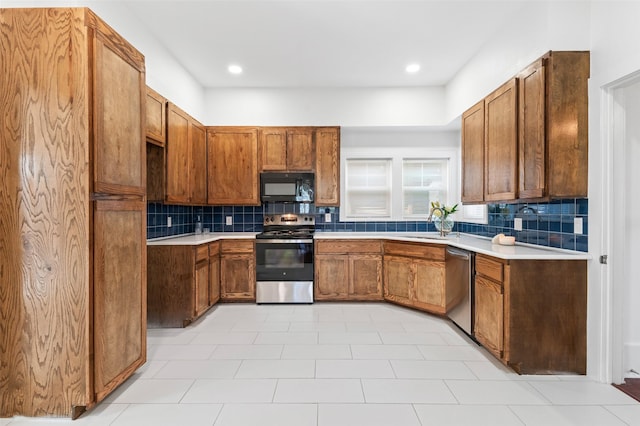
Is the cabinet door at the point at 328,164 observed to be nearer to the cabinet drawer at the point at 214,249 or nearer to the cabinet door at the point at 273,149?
the cabinet door at the point at 273,149

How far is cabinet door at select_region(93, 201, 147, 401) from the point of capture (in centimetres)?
194

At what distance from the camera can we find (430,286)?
3746 millimetres

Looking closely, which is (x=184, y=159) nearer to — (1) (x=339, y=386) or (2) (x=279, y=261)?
(2) (x=279, y=261)

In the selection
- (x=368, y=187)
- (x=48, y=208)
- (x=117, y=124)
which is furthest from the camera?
(x=368, y=187)

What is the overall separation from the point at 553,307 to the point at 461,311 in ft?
2.99

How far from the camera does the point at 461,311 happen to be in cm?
322

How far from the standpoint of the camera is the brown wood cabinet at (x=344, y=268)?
4293 mm

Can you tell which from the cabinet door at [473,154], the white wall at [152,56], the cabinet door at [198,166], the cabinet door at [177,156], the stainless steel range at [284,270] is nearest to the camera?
the white wall at [152,56]

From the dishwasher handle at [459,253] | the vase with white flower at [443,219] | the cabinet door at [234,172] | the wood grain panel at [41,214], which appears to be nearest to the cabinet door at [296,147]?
the cabinet door at [234,172]

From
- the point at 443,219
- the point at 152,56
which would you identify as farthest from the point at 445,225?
the point at 152,56

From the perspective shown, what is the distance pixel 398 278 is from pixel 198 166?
283 centimetres

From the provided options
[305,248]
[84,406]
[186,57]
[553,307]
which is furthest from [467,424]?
[186,57]

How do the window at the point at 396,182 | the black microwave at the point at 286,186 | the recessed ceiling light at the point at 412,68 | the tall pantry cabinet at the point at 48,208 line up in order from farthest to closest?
1. the window at the point at 396,182
2. the black microwave at the point at 286,186
3. the recessed ceiling light at the point at 412,68
4. the tall pantry cabinet at the point at 48,208

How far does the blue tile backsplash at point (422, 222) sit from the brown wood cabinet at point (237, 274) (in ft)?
2.02
